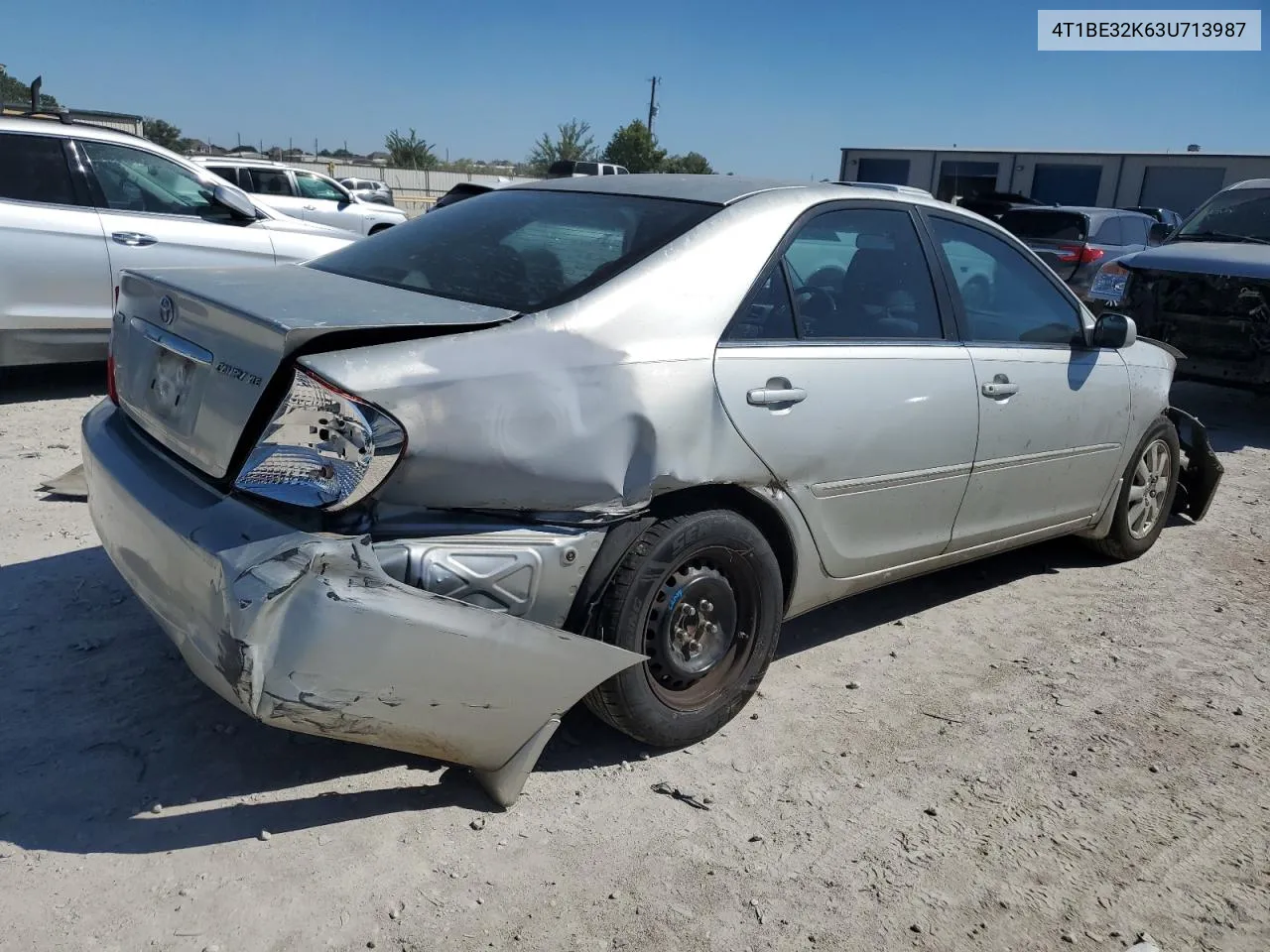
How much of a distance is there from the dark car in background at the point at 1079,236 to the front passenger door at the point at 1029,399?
8897 millimetres

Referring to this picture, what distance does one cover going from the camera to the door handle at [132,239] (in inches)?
253

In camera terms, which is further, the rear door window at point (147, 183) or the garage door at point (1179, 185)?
the garage door at point (1179, 185)

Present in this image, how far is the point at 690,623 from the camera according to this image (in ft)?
9.82

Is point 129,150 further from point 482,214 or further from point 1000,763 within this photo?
point 1000,763

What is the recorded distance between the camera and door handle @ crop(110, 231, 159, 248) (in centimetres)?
644

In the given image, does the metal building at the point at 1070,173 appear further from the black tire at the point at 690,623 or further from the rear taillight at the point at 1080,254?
the black tire at the point at 690,623

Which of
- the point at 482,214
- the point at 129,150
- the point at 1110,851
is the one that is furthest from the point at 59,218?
the point at 1110,851

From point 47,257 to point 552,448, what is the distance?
5108 millimetres

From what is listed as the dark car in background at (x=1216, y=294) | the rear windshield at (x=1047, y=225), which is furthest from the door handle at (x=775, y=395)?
the rear windshield at (x=1047, y=225)

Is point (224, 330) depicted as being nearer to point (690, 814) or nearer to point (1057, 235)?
point (690, 814)

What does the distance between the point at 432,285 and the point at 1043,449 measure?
2.47m

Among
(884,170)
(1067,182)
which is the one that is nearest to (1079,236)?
(1067,182)

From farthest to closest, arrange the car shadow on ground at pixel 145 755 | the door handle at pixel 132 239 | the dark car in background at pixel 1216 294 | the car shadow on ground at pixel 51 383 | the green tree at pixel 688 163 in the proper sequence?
1. the green tree at pixel 688 163
2. the dark car in background at pixel 1216 294
3. the car shadow on ground at pixel 51 383
4. the door handle at pixel 132 239
5. the car shadow on ground at pixel 145 755

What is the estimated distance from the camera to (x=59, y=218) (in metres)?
6.27
